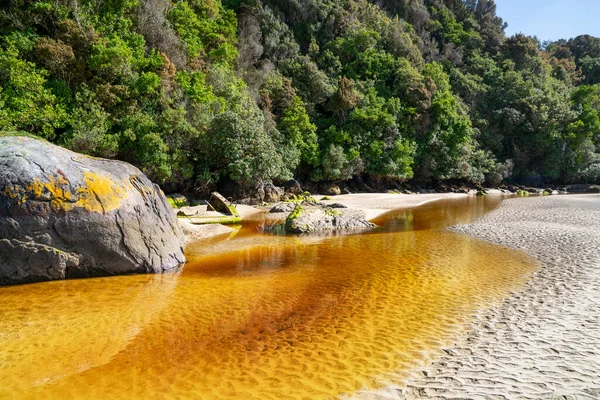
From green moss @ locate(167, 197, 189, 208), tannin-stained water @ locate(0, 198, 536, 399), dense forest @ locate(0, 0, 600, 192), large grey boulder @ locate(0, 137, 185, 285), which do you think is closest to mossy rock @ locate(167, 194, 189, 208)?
green moss @ locate(167, 197, 189, 208)

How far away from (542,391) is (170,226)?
1175 cm

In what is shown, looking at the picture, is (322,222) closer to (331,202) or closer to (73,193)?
(331,202)

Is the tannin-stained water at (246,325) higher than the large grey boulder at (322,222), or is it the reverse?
the large grey boulder at (322,222)

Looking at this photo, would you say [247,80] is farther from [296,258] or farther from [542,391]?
[542,391]

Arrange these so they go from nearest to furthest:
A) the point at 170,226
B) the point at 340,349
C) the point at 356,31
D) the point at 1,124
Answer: the point at 340,349
the point at 170,226
the point at 1,124
the point at 356,31

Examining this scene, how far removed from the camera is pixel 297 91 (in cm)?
4756

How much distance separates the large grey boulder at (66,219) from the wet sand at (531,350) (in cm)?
908

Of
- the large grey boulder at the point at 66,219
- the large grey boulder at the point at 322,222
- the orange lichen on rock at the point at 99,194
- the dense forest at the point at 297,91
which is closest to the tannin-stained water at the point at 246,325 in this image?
the large grey boulder at the point at 66,219

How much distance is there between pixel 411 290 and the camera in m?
9.30

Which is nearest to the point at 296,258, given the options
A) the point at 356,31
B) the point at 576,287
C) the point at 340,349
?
the point at 340,349

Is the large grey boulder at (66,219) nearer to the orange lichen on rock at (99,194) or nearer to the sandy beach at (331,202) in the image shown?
the orange lichen on rock at (99,194)

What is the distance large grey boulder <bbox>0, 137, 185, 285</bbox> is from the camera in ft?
31.2

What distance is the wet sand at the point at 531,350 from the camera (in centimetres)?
462

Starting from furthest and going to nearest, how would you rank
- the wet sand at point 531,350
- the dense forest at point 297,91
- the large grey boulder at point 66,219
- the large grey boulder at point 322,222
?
the dense forest at point 297,91 < the large grey boulder at point 322,222 < the large grey boulder at point 66,219 < the wet sand at point 531,350
